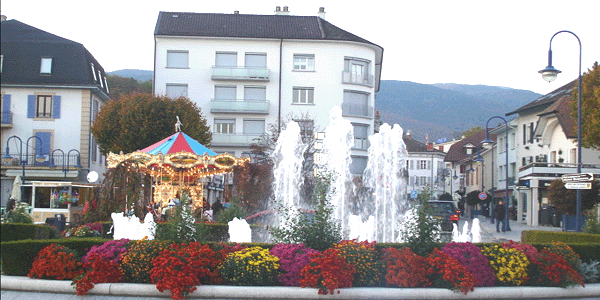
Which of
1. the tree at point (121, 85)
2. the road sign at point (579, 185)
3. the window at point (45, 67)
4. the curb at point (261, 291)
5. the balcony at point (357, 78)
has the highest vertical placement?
the tree at point (121, 85)

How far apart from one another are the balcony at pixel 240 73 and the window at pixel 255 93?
0.89 meters

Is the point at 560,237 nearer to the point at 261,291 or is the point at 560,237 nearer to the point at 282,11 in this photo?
the point at 261,291

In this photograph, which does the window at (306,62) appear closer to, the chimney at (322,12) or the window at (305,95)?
the window at (305,95)

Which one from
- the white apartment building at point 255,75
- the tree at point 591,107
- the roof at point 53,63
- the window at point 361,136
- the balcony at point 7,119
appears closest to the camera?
the tree at point 591,107

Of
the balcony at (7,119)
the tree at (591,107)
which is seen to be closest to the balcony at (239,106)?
the balcony at (7,119)

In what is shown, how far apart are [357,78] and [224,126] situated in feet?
37.6

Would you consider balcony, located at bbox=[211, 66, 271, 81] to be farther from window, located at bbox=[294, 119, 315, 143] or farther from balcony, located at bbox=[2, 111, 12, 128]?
balcony, located at bbox=[2, 111, 12, 128]

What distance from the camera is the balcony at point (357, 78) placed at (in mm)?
56156

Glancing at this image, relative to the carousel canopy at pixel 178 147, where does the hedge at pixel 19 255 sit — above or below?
below

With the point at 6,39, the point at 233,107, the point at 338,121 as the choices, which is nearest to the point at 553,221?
the point at 338,121

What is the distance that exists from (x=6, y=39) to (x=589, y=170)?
40.4 m

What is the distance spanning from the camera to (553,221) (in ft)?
136

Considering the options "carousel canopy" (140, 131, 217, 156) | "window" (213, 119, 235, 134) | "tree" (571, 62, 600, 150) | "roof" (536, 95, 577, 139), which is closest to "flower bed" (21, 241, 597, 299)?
"carousel canopy" (140, 131, 217, 156)

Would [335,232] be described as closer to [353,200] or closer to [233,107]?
[353,200]
